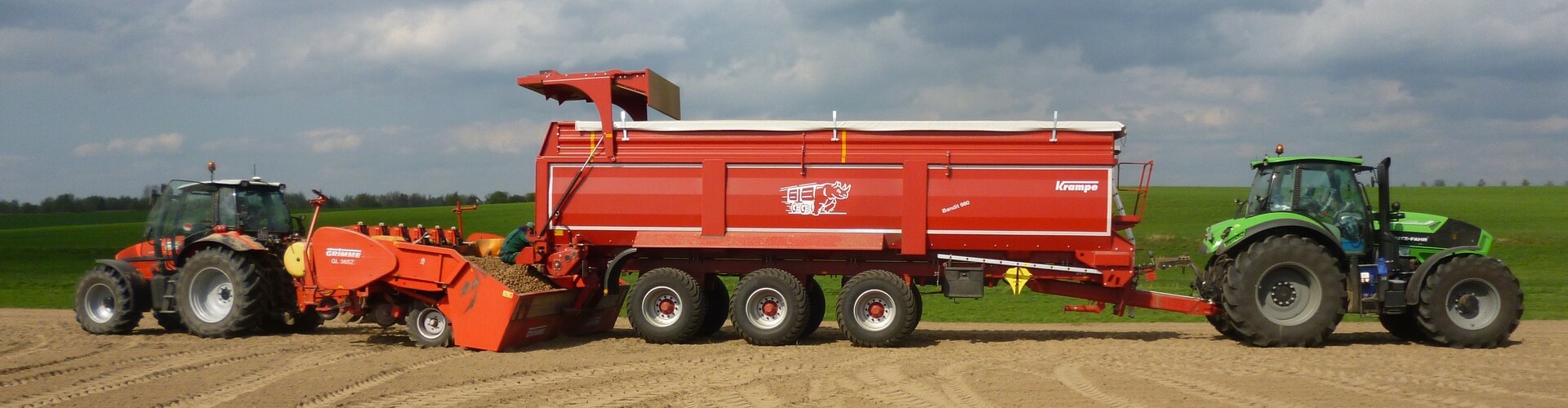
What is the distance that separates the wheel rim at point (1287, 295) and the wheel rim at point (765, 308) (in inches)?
194

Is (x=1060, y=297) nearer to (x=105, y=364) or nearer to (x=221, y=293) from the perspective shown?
(x=221, y=293)

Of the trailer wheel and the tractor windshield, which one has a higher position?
the tractor windshield

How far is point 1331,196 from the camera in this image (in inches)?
444

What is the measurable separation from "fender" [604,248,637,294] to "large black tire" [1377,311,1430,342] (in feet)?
26.7

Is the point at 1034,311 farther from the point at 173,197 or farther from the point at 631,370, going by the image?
the point at 173,197

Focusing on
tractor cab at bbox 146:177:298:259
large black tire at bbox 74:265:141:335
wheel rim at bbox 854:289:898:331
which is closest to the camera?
wheel rim at bbox 854:289:898:331

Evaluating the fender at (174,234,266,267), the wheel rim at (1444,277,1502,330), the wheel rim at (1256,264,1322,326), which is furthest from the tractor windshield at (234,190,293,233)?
the wheel rim at (1444,277,1502,330)

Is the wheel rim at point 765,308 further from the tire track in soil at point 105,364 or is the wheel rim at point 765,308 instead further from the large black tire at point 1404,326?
the large black tire at point 1404,326

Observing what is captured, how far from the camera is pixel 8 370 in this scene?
9.70 metres

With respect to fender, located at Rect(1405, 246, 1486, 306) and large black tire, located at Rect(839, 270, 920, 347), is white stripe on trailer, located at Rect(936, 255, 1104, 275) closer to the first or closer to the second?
large black tire, located at Rect(839, 270, 920, 347)

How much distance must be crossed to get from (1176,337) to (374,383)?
340 inches

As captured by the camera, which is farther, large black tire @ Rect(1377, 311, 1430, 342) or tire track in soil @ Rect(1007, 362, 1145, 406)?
large black tire @ Rect(1377, 311, 1430, 342)

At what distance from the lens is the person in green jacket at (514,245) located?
11859mm

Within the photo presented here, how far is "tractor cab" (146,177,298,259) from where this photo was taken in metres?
13.2
